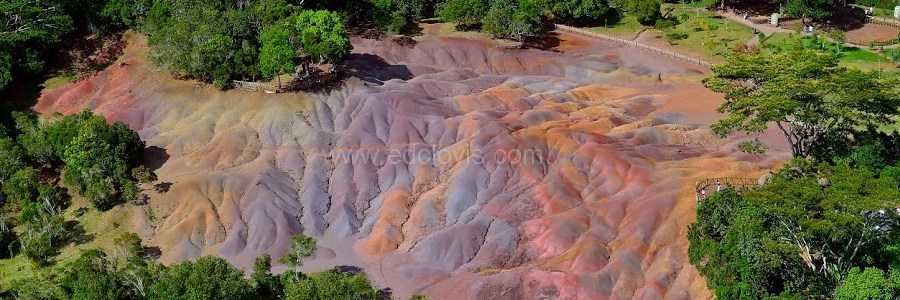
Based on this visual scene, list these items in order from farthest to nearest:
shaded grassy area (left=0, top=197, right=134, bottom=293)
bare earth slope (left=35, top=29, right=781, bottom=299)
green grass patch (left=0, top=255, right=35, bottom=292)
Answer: shaded grassy area (left=0, top=197, right=134, bottom=293) → green grass patch (left=0, top=255, right=35, bottom=292) → bare earth slope (left=35, top=29, right=781, bottom=299)

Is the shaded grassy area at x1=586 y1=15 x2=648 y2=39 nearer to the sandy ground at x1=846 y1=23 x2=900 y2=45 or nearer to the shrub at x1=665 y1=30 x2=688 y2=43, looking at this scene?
the shrub at x1=665 y1=30 x2=688 y2=43

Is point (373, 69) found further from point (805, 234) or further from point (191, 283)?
point (805, 234)

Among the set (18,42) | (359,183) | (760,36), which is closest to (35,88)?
(18,42)

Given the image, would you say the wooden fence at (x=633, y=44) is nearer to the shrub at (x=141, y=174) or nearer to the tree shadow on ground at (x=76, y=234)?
the shrub at (x=141, y=174)

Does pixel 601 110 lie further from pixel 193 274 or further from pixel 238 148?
pixel 193 274

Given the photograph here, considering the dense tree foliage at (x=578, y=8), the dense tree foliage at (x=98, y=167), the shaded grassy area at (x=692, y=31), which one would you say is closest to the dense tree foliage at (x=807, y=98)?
the shaded grassy area at (x=692, y=31)

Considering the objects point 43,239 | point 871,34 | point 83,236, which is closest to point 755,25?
point 871,34

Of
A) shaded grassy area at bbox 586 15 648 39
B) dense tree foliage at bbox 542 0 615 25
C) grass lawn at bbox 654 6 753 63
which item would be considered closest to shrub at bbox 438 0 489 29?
dense tree foliage at bbox 542 0 615 25
